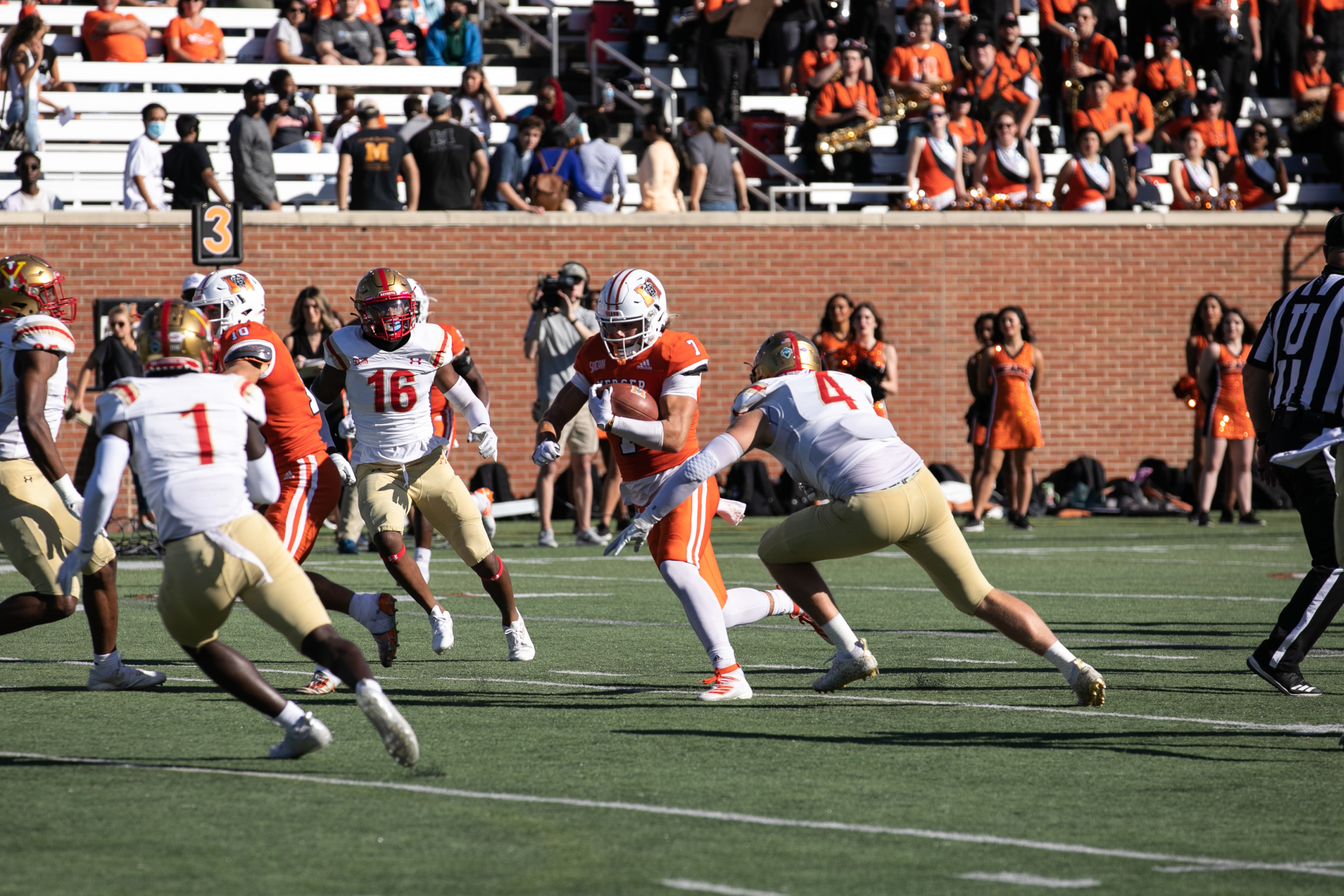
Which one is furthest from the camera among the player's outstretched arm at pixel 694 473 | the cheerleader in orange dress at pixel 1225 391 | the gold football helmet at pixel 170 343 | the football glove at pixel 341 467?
the cheerleader in orange dress at pixel 1225 391

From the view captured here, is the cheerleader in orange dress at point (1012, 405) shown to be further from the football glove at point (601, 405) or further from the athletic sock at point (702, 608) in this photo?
the athletic sock at point (702, 608)

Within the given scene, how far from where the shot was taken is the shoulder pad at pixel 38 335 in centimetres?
692

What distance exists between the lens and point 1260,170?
845 inches

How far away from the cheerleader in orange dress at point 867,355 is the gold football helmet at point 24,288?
884cm

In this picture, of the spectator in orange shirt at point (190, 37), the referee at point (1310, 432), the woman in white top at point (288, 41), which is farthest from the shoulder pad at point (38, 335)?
the spectator in orange shirt at point (190, 37)

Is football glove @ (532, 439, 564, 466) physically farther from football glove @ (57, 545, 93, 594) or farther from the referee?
the referee

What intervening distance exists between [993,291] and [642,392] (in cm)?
1400

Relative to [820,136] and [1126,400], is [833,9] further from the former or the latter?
[1126,400]

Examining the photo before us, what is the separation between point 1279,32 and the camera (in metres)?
23.0

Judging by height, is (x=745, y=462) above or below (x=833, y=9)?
below

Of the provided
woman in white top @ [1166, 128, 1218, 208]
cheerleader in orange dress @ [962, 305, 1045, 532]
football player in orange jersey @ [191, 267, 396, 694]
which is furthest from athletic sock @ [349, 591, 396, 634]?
woman in white top @ [1166, 128, 1218, 208]

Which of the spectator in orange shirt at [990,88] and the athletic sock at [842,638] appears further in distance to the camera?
the spectator in orange shirt at [990,88]

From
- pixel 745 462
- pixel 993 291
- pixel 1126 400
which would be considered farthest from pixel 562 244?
pixel 1126 400

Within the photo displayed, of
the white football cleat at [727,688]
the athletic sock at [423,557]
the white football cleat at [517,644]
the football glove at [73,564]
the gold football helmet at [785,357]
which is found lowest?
the athletic sock at [423,557]
